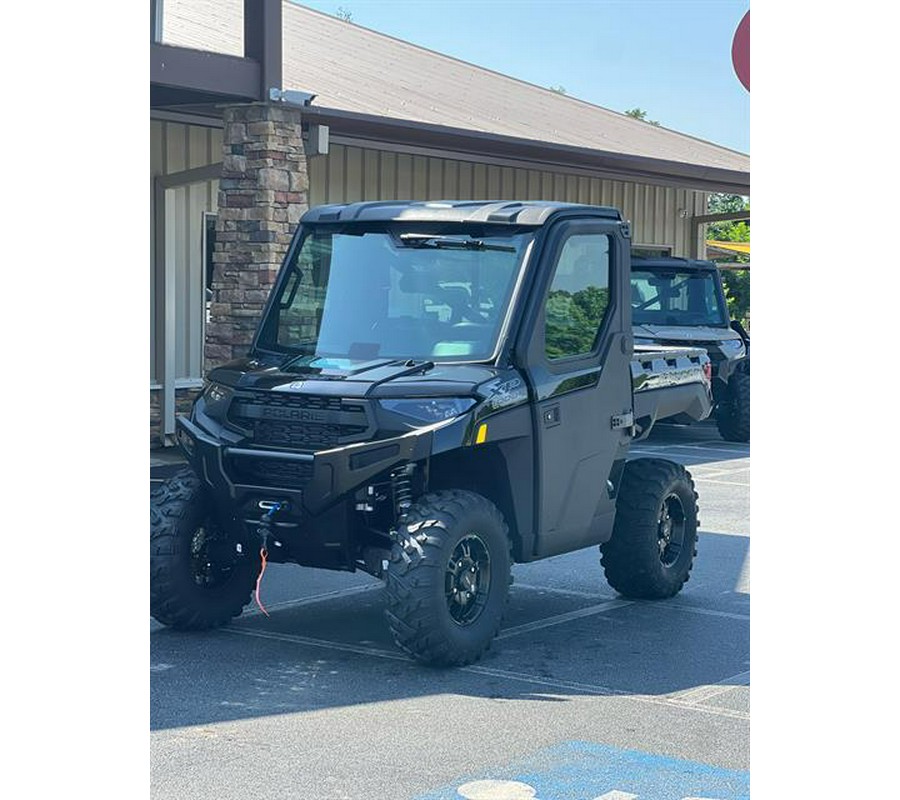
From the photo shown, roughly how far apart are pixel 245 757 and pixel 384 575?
1588 mm

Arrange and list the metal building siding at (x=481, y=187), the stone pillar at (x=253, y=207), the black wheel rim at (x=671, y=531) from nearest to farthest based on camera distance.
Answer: the black wheel rim at (x=671, y=531), the stone pillar at (x=253, y=207), the metal building siding at (x=481, y=187)

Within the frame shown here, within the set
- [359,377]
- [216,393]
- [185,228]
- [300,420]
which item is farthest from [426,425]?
[185,228]

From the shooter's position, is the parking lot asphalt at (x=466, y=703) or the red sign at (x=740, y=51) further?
the parking lot asphalt at (x=466, y=703)

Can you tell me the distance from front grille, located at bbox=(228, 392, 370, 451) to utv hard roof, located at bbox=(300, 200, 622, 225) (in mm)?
1196

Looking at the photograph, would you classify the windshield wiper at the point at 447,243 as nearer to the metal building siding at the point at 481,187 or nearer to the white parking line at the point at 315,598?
the white parking line at the point at 315,598

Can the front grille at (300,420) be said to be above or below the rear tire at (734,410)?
above

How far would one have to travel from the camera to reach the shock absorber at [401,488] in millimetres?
6785

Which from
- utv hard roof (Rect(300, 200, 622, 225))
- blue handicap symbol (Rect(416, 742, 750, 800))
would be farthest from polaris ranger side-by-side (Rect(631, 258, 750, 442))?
blue handicap symbol (Rect(416, 742, 750, 800))

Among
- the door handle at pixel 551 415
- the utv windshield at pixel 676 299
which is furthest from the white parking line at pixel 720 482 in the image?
the door handle at pixel 551 415

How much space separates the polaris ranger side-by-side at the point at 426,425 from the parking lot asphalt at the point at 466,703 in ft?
1.04

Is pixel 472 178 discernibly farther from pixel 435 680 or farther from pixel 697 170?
pixel 435 680
